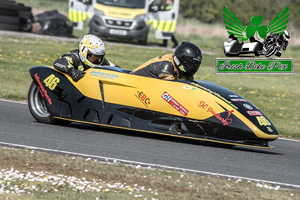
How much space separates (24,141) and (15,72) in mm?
7353

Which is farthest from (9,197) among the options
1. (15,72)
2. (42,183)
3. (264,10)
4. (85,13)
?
(264,10)

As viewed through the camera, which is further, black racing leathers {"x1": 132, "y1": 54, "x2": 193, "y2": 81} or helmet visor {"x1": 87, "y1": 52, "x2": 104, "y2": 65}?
helmet visor {"x1": 87, "y1": 52, "x2": 104, "y2": 65}

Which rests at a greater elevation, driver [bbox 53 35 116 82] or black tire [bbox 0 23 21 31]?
driver [bbox 53 35 116 82]

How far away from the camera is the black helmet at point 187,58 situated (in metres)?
7.71

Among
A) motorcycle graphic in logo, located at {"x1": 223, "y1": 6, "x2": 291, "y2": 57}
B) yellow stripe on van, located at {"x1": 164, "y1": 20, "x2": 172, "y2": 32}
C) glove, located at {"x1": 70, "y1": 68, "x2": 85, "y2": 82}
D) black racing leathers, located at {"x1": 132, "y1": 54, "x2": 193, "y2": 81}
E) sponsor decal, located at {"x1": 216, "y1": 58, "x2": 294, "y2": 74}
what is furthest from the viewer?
yellow stripe on van, located at {"x1": 164, "y1": 20, "x2": 172, "y2": 32}

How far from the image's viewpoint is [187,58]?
25.3 feet

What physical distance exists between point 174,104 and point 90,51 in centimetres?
178

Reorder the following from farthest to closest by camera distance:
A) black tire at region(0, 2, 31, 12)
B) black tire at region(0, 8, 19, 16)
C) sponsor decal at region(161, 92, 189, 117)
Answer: black tire at region(0, 8, 19, 16) < black tire at region(0, 2, 31, 12) < sponsor decal at region(161, 92, 189, 117)

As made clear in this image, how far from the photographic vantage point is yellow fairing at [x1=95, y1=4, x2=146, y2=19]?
75.6ft

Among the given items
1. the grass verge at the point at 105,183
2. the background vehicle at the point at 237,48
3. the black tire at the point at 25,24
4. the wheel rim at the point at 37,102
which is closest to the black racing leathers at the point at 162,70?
the wheel rim at the point at 37,102

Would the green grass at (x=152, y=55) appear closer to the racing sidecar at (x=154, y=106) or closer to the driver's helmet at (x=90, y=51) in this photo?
the racing sidecar at (x=154, y=106)

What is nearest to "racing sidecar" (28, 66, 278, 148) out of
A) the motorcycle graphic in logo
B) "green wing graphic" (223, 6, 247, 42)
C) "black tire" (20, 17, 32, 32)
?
"green wing graphic" (223, 6, 247, 42)

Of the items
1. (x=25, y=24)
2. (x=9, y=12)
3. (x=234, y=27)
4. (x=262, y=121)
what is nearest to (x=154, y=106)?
(x=262, y=121)

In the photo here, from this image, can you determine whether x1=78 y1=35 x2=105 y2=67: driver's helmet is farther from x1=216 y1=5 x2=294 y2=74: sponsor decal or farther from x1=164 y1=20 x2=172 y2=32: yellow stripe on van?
x1=164 y1=20 x2=172 y2=32: yellow stripe on van
